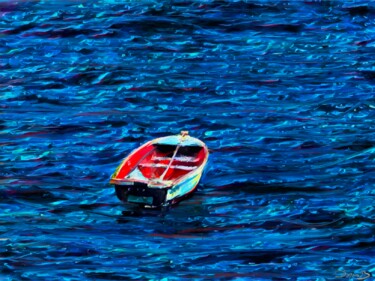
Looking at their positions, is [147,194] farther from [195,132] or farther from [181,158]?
[195,132]

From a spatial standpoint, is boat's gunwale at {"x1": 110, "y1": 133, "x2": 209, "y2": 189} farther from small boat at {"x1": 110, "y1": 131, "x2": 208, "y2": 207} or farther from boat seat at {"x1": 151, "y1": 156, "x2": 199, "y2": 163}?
boat seat at {"x1": 151, "y1": 156, "x2": 199, "y2": 163}

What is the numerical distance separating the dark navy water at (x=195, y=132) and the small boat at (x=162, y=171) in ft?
0.70

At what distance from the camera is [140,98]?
79.3 ft

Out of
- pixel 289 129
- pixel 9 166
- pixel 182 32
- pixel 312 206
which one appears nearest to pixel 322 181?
pixel 312 206

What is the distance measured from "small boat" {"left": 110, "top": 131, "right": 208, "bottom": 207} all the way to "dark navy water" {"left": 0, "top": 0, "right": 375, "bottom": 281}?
21cm

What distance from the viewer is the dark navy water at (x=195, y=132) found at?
16891 millimetres

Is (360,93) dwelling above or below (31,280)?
below

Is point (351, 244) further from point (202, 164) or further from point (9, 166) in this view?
point (9, 166)

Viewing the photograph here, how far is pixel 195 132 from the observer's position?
73.8 ft

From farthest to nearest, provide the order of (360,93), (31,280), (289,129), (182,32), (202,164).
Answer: (182,32) → (360,93) → (289,129) → (202,164) → (31,280)

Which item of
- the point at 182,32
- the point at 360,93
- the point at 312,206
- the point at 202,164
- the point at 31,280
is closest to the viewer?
the point at 31,280

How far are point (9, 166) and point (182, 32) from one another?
25.3 ft
